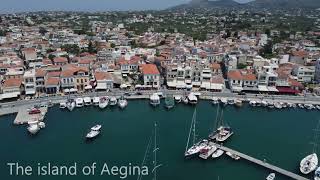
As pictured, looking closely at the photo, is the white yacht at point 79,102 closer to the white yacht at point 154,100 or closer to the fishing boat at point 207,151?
the white yacht at point 154,100

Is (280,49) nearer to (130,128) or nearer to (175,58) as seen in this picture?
(175,58)

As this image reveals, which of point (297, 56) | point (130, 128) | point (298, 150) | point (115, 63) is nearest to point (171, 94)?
point (130, 128)

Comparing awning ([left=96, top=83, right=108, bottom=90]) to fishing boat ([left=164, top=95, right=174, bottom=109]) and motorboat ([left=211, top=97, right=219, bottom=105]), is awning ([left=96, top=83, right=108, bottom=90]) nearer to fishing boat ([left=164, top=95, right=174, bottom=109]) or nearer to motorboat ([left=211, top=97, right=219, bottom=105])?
fishing boat ([left=164, top=95, right=174, bottom=109])

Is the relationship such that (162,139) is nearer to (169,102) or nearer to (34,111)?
(169,102)

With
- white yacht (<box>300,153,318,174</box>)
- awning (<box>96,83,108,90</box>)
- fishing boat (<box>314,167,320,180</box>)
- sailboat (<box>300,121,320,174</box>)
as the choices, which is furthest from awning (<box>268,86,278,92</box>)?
awning (<box>96,83,108,90</box>)

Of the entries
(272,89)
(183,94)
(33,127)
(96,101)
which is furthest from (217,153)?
(272,89)

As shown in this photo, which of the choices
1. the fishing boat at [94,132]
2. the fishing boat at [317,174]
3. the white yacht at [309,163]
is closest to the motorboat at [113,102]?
the fishing boat at [94,132]
